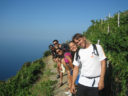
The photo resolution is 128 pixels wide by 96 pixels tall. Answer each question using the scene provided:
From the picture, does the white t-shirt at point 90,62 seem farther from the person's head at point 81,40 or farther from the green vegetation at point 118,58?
the green vegetation at point 118,58

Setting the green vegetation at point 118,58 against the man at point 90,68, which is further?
the green vegetation at point 118,58

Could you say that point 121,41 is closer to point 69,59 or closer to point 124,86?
point 124,86

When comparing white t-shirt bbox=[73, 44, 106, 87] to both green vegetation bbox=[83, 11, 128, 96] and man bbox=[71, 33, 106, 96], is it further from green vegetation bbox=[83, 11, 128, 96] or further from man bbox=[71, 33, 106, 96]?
green vegetation bbox=[83, 11, 128, 96]

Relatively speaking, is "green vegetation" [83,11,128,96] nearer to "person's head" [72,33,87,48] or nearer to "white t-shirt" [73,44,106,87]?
"white t-shirt" [73,44,106,87]

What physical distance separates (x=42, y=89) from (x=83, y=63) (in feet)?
13.1

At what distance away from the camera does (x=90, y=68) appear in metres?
2.32

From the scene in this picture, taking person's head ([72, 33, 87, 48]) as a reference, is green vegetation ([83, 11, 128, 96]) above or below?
below

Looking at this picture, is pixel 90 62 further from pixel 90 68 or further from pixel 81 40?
pixel 81 40

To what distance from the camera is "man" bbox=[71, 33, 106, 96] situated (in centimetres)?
230

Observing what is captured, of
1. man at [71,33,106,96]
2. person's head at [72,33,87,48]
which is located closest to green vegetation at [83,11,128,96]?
man at [71,33,106,96]

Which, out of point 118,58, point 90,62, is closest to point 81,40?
point 90,62

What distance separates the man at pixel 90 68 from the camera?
7.54 ft

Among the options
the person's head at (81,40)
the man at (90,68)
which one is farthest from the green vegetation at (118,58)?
the person's head at (81,40)

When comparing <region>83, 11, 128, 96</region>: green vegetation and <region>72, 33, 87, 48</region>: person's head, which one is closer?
<region>72, 33, 87, 48</region>: person's head
